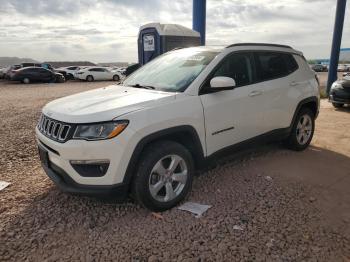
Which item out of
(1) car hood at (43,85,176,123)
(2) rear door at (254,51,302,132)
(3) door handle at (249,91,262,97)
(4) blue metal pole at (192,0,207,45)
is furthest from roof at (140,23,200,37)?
(1) car hood at (43,85,176,123)

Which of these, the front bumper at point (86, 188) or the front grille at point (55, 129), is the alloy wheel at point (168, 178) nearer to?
the front bumper at point (86, 188)

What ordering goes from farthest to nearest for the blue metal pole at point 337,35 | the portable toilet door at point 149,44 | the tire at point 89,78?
the tire at point 89,78, the blue metal pole at point 337,35, the portable toilet door at point 149,44

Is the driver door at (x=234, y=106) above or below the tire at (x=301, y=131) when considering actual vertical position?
above

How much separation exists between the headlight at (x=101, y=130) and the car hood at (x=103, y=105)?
0.05 metres

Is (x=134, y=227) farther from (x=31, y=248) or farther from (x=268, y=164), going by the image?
(x=268, y=164)

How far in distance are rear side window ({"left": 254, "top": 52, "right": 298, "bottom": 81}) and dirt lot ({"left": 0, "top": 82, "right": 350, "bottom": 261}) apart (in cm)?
131

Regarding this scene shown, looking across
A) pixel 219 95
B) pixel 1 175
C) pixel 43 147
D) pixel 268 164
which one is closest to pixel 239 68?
pixel 219 95

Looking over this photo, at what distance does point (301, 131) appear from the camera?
529 cm

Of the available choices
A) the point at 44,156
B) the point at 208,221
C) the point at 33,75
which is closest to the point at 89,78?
the point at 33,75

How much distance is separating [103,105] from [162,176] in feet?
3.06

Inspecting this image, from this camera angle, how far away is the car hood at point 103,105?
9.54 feet

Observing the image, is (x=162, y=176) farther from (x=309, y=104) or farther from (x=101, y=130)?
(x=309, y=104)

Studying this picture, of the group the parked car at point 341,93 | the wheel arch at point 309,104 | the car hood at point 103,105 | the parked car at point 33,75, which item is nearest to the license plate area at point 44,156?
the car hood at point 103,105

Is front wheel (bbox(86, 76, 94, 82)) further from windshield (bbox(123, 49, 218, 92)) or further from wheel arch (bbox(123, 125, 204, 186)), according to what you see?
wheel arch (bbox(123, 125, 204, 186))
